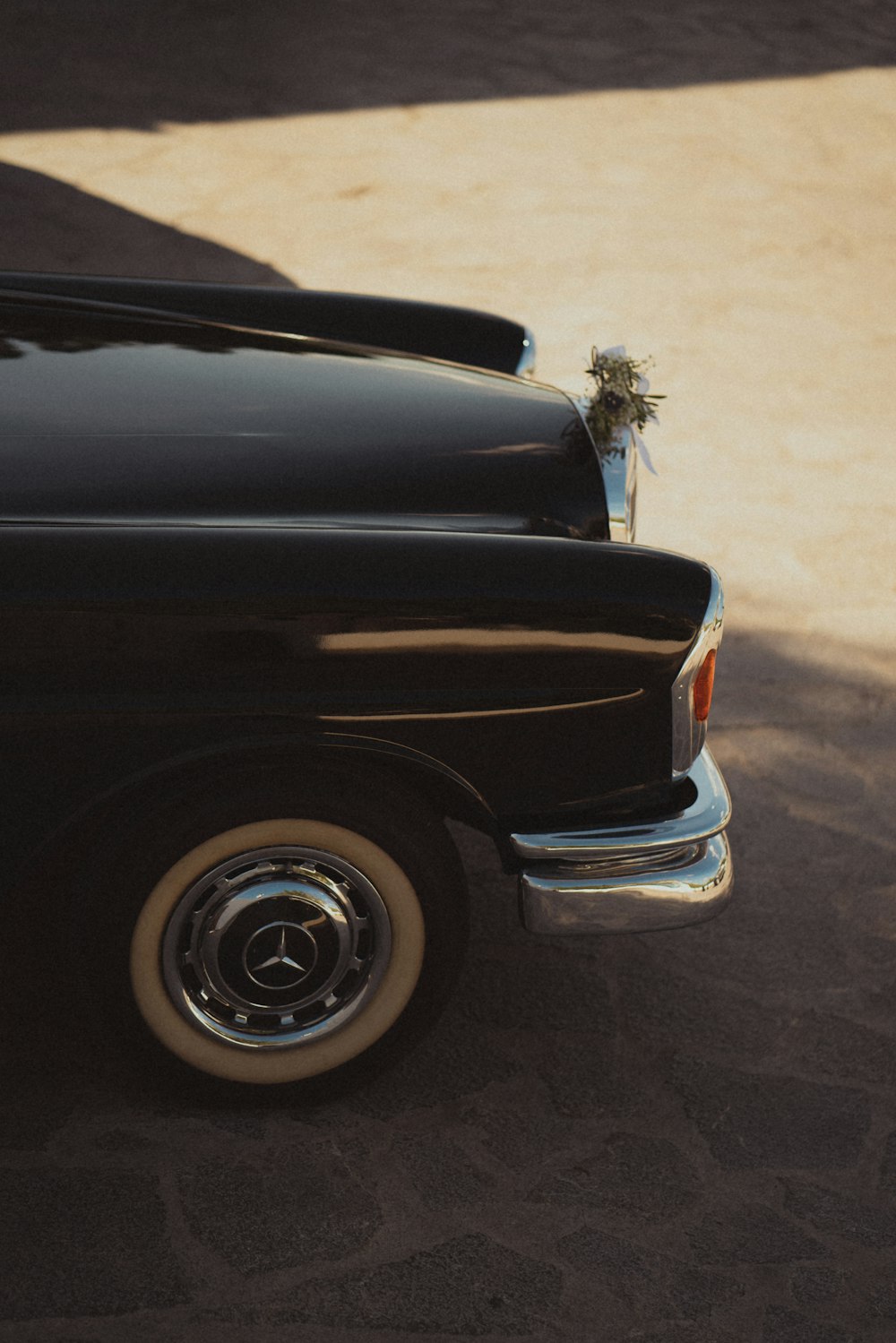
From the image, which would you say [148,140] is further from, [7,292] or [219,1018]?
[219,1018]

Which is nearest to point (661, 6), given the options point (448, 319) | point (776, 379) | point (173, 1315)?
point (776, 379)

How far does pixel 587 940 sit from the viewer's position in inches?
122

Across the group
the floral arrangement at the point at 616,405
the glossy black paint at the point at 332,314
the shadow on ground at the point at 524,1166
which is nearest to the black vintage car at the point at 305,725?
the shadow on ground at the point at 524,1166

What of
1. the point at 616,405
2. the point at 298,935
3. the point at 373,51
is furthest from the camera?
the point at 373,51

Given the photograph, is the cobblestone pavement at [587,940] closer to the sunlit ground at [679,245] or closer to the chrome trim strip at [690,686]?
the sunlit ground at [679,245]

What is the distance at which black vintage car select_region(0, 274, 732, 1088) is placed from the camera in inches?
86.4

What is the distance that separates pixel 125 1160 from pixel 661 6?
39.9 ft

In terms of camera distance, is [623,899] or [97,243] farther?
[97,243]

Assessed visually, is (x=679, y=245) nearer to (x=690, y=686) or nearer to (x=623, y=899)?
(x=690, y=686)

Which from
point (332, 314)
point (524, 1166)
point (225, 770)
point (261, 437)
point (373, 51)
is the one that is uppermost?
point (373, 51)

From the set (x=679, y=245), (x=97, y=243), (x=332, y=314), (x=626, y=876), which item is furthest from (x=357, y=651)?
(x=679, y=245)

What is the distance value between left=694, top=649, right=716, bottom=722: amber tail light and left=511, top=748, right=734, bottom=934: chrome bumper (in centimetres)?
17

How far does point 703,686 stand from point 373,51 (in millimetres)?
9512

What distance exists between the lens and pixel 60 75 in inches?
378
